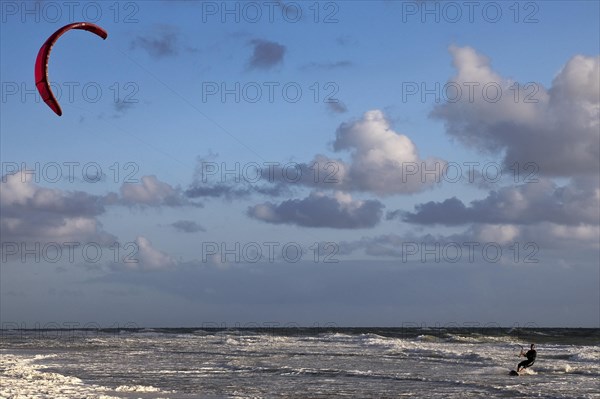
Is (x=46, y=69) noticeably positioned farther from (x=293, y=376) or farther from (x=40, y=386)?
(x=293, y=376)

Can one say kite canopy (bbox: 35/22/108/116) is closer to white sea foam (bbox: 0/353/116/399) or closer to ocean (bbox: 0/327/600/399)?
white sea foam (bbox: 0/353/116/399)

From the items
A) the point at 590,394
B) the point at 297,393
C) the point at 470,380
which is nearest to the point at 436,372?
the point at 470,380

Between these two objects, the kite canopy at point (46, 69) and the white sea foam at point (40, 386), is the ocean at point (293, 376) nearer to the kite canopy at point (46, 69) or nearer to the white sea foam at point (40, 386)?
the white sea foam at point (40, 386)

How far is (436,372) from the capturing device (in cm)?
2520

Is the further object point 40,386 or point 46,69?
point 40,386

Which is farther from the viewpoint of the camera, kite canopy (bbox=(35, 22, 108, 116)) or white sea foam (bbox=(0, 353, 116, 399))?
kite canopy (bbox=(35, 22, 108, 116))

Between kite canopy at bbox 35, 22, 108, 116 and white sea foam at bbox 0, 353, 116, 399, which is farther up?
kite canopy at bbox 35, 22, 108, 116

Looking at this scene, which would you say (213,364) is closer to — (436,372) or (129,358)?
(129,358)

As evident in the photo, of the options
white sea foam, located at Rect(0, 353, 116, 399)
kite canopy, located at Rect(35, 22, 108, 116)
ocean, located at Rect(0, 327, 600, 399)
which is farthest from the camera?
ocean, located at Rect(0, 327, 600, 399)

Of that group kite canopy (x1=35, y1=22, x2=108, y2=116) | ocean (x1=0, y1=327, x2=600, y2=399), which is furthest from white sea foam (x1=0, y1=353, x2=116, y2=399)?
kite canopy (x1=35, y1=22, x2=108, y2=116)

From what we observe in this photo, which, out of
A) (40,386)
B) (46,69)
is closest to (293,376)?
(40,386)

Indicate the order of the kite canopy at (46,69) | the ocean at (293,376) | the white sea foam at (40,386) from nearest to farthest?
the white sea foam at (40,386) < the kite canopy at (46,69) < the ocean at (293,376)

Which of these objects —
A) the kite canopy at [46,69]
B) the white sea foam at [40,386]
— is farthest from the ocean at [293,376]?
the kite canopy at [46,69]

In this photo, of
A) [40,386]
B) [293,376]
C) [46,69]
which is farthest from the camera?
[293,376]
